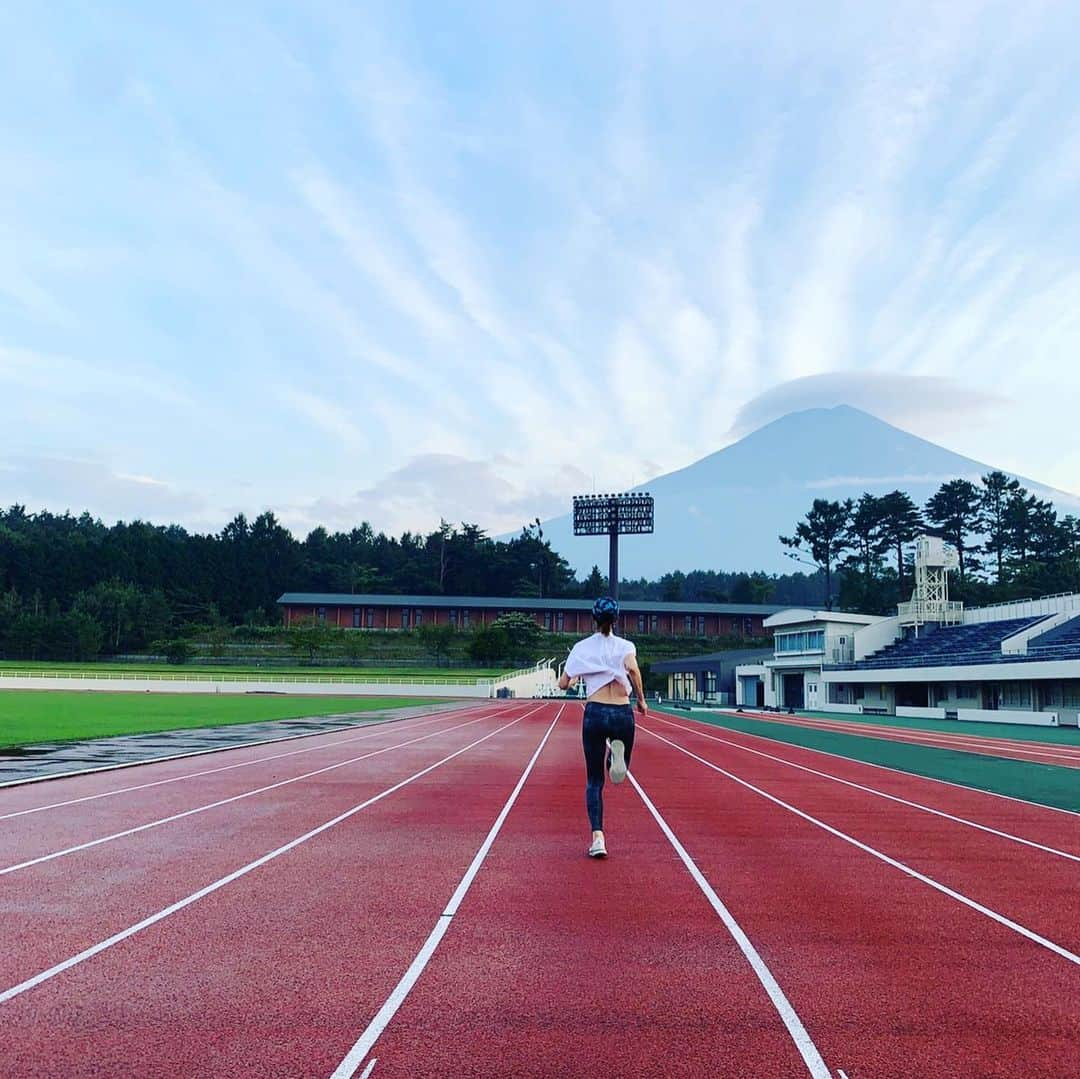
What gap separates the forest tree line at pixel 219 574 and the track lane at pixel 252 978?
77372mm

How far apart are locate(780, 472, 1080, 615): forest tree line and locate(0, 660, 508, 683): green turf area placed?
37.1m

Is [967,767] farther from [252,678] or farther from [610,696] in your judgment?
[252,678]

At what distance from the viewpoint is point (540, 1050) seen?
3469 mm

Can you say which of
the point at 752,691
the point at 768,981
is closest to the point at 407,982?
the point at 768,981

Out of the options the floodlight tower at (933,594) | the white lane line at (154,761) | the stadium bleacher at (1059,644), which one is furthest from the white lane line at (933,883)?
the floodlight tower at (933,594)

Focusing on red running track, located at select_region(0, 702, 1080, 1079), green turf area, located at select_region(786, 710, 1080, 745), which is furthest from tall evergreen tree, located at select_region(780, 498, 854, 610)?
red running track, located at select_region(0, 702, 1080, 1079)

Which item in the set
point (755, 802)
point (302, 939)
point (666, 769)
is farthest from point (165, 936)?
point (666, 769)

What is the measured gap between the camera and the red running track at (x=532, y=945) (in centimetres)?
349

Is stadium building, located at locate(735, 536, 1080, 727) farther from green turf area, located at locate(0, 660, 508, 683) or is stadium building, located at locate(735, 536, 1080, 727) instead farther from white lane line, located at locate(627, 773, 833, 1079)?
white lane line, located at locate(627, 773, 833, 1079)

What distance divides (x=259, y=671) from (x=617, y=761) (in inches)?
2500

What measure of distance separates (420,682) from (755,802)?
50915 millimetres

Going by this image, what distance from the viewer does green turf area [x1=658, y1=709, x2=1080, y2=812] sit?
39.7 ft

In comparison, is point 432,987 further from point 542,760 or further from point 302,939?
point 542,760

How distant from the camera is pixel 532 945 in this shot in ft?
15.7
